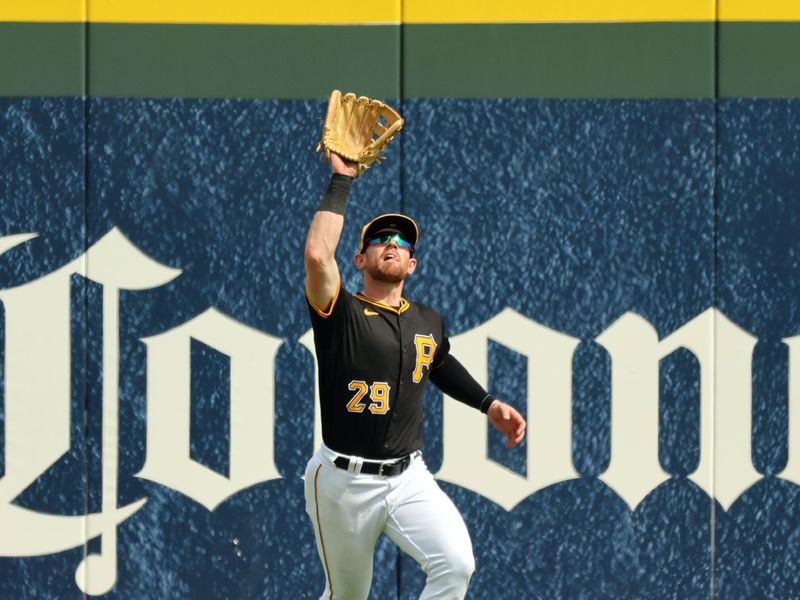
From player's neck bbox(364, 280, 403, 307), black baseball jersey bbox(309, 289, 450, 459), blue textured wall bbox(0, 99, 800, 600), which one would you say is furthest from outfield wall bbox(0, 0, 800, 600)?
black baseball jersey bbox(309, 289, 450, 459)

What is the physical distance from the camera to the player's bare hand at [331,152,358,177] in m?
4.58

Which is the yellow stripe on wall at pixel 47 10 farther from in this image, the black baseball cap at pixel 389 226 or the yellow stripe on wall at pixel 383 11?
the black baseball cap at pixel 389 226

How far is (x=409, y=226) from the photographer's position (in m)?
4.80

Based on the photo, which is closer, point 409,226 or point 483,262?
point 409,226

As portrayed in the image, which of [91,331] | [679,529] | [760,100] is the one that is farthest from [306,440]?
[760,100]

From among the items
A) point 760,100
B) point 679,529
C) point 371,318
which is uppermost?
point 760,100

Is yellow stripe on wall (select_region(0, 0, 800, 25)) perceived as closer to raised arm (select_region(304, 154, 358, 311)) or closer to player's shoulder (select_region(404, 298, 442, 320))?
raised arm (select_region(304, 154, 358, 311))

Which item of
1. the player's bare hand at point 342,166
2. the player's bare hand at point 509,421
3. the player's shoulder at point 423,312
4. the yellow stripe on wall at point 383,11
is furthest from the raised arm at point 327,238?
the yellow stripe on wall at point 383,11

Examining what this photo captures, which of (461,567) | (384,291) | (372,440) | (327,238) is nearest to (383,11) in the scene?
(384,291)

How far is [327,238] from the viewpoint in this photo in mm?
4457

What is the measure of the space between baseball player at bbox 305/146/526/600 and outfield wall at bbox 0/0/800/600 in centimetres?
96

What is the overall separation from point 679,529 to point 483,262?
4.61 ft

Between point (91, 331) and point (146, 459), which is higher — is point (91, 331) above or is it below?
above

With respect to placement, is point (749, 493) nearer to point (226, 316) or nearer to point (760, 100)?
point (760, 100)
